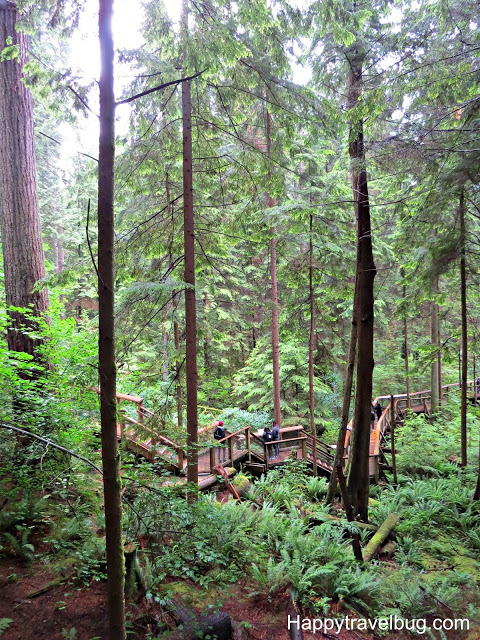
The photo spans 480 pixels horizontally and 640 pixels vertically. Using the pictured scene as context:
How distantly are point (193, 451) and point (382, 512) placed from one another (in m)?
4.94

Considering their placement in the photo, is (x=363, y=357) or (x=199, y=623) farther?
(x=363, y=357)

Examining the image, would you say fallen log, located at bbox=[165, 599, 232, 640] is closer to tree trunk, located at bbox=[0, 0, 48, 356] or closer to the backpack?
tree trunk, located at bbox=[0, 0, 48, 356]

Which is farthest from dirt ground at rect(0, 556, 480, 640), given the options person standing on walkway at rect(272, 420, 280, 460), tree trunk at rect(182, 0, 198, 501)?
person standing on walkway at rect(272, 420, 280, 460)

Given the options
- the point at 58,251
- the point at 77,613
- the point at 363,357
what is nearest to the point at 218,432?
the point at 363,357

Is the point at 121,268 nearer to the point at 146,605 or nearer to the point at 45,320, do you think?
the point at 45,320

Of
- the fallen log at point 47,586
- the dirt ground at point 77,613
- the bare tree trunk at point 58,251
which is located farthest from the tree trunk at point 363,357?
the bare tree trunk at point 58,251

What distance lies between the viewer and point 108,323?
2.46 meters

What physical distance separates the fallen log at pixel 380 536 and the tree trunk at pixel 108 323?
521 cm

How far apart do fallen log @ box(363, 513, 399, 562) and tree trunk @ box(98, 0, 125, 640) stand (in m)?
5.21

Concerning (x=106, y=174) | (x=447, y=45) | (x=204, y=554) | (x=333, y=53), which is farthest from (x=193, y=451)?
(x=333, y=53)

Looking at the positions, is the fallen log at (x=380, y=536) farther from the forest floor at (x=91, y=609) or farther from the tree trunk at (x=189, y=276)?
the tree trunk at (x=189, y=276)

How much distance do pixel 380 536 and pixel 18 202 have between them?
29.5 ft

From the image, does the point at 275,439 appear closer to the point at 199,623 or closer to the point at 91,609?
the point at 199,623

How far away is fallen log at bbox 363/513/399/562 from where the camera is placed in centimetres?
620
